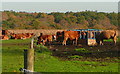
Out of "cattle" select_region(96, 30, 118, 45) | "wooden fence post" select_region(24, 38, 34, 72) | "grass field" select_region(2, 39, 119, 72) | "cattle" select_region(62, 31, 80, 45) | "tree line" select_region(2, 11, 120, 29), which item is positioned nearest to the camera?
"wooden fence post" select_region(24, 38, 34, 72)

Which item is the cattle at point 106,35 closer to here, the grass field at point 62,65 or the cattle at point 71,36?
the cattle at point 71,36

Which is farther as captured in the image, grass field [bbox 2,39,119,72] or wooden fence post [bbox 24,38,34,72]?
grass field [bbox 2,39,119,72]

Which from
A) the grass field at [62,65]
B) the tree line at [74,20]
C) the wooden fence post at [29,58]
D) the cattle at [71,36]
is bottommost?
the grass field at [62,65]

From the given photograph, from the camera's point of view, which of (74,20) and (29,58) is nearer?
(29,58)

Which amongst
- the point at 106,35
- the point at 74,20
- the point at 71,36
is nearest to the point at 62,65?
Result: the point at 106,35

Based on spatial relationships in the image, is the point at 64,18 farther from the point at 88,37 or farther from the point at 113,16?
the point at 88,37

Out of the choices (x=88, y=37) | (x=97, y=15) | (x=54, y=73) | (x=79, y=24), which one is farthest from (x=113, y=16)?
(x=54, y=73)

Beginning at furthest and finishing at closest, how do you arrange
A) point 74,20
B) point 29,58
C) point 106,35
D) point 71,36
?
point 74,20 < point 71,36 < point 106,35 < point 29,58

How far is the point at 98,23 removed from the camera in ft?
469

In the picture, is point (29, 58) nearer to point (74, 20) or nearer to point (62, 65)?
point (62, 65)

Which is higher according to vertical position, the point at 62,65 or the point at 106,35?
the point at 106,35

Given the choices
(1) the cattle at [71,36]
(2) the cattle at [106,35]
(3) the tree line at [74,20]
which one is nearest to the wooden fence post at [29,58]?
(2) the cattle at [106,35]

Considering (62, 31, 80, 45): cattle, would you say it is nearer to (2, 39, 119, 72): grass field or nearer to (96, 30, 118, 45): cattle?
(96, 30, 118, 45): cattle

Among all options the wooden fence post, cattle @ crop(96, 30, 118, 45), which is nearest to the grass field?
the wooden fence post
